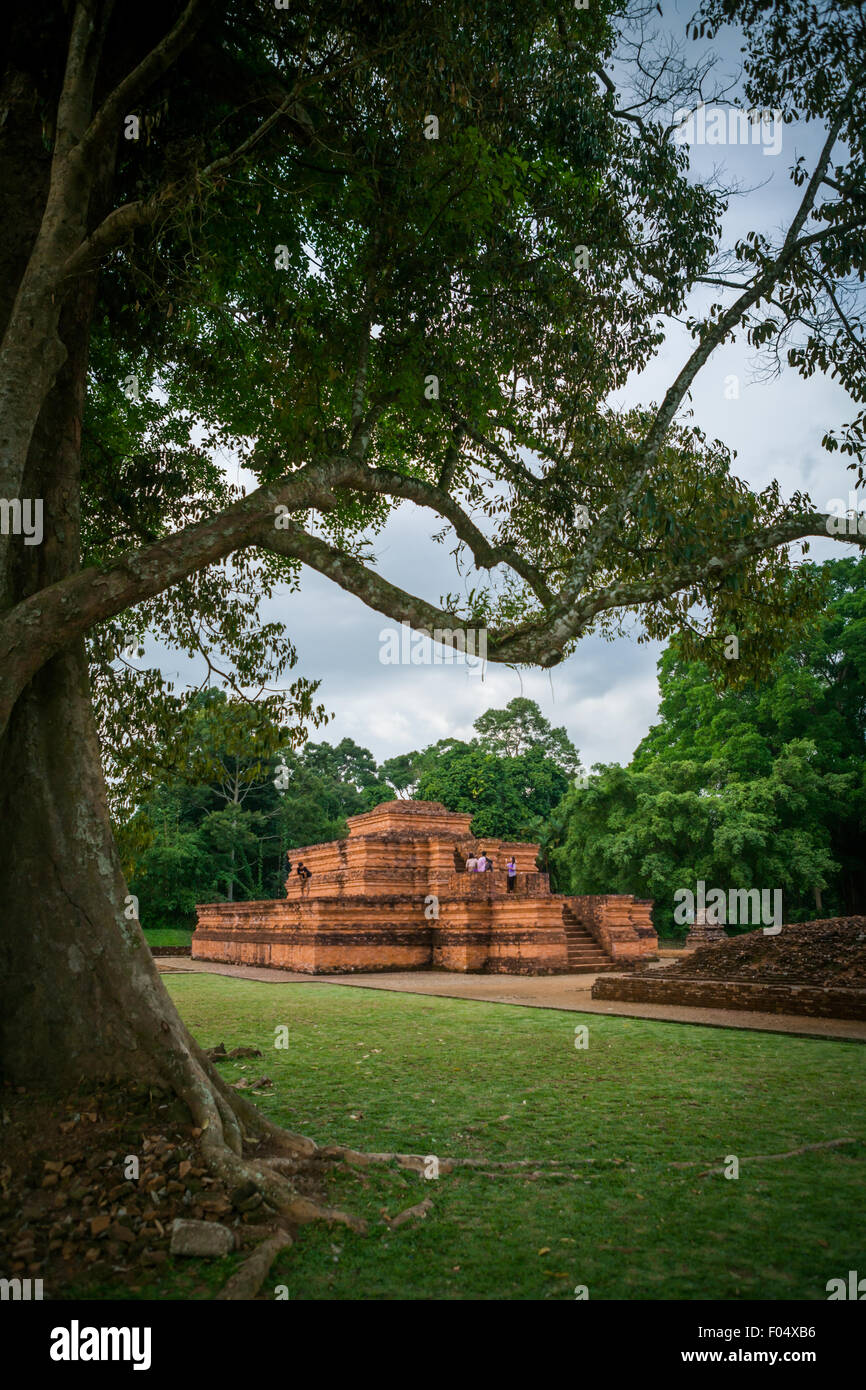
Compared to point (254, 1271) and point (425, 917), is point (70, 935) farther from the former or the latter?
point (425, 917)

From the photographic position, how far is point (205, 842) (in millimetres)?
36875

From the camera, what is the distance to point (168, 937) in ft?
105

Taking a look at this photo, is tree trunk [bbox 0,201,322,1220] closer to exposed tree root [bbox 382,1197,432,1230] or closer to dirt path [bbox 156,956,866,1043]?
exposed tree root [bbox 382,1197,432,1230]

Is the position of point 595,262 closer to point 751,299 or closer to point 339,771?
point 751,299

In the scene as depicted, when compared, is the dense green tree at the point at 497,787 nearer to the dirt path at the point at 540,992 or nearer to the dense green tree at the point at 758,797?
the dense green tree at the point at 758,797

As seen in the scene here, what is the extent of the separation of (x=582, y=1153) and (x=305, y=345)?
6.32m

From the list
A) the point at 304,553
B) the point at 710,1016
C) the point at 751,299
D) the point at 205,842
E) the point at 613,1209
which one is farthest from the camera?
the point at 205,842

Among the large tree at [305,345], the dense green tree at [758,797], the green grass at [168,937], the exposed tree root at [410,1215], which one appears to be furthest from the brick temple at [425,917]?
the exposed tree root at [410,1215]

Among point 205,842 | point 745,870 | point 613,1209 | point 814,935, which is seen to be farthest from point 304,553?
point 205,842

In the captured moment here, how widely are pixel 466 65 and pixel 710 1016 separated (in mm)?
9760

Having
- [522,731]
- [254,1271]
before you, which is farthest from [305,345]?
[522,731]

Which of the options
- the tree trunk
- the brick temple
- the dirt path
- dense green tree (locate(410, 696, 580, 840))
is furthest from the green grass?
the tree trunk

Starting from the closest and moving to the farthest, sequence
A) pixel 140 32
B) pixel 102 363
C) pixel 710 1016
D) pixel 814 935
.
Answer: pixel 140 32, pixel 102 363, pixel 710 1016, pixel 814 935
